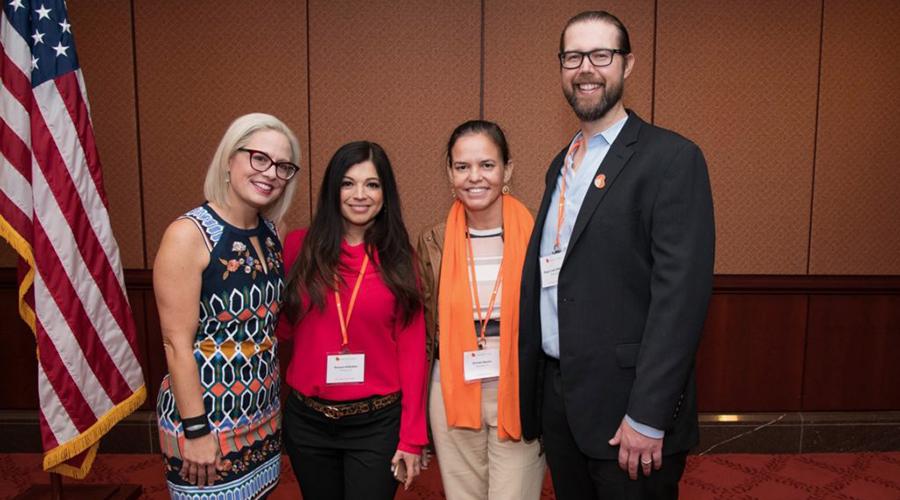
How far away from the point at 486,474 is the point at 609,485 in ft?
1.71

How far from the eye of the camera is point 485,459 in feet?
6.33

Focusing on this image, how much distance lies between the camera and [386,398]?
1.73 m

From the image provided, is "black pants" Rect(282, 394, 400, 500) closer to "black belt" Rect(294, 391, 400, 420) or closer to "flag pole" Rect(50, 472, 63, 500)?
"black belt" Rect(294, 391, 400, 420)

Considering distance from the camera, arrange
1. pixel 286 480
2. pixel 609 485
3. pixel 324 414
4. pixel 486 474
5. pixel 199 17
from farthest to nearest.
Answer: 1. pixel 199 17
2. pixel 286 480
3. pixel 486 474
4. pixel 324 414
5. pixel 609 485

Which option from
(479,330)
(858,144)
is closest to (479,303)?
(479,330)

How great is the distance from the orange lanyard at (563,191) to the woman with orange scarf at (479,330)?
242mm

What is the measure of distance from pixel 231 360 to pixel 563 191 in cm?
104

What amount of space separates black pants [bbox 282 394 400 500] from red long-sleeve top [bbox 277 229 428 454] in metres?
0.06

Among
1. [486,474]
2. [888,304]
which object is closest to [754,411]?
[888,304]

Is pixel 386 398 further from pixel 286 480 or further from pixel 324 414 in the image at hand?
pixel 286 480

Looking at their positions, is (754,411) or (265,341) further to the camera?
(754,411)

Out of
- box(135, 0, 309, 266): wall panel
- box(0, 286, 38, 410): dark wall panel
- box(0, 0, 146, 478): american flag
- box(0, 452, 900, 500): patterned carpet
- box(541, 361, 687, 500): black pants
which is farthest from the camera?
box(0, 286, 38, 410): dark wall panel

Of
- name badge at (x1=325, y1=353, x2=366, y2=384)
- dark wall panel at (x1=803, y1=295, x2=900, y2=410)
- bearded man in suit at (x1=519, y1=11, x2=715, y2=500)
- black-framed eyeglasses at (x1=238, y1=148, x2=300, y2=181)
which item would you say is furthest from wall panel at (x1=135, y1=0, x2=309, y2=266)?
dark wall panel at (x1=803, y1=295, x2=900, y2=410)

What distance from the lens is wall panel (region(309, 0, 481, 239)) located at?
10.6ft
